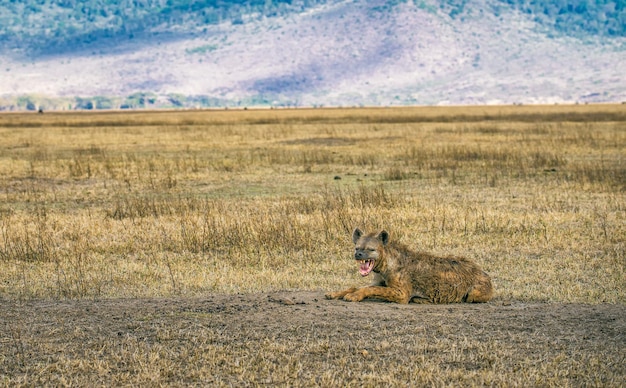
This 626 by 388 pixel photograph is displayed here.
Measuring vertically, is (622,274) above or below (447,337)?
below

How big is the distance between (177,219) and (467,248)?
6547 mm

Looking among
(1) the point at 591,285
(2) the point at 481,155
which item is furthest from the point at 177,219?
(2) the point at 481,155

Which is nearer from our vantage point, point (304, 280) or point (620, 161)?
point (304, 280)

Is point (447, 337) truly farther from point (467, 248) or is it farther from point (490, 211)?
point (490, 211)

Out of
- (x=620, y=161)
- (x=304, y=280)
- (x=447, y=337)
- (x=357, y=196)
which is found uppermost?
(x=447, y=337)

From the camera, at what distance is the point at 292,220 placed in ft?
59.7

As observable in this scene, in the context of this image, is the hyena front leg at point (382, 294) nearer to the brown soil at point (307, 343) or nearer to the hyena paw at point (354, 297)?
the hyena paw at point (354, 297)

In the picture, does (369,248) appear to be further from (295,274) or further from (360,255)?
(295,274)

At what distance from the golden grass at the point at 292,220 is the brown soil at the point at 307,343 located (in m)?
2.02

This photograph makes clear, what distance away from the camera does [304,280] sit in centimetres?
1319

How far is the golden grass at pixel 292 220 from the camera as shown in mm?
13406

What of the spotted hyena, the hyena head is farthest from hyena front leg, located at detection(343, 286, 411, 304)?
the hyena head

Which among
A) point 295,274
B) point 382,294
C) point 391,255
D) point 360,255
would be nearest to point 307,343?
point 360,255

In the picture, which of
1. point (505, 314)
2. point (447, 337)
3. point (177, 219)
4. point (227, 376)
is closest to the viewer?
point (227, 376)
